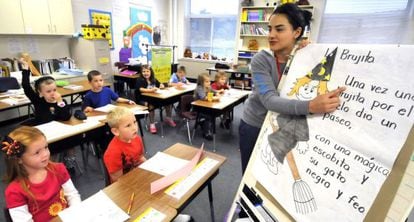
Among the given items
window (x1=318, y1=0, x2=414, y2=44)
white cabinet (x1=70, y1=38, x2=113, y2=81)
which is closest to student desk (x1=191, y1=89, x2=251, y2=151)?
white cabinet (x1=70, y1=38, x2=113, y2=81)

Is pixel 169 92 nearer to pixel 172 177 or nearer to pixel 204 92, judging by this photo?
pixel 204 92

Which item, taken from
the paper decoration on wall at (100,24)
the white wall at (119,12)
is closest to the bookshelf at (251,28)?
the white wall at (119,12)

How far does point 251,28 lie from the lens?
622 centimetres

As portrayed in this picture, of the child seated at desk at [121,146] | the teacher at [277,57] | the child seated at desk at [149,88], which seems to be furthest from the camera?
the child seated at desk at [149,88]

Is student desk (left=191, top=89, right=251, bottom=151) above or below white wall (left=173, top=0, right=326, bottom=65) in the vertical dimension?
below

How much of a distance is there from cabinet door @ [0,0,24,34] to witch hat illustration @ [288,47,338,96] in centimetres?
472

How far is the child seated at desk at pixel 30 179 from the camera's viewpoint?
111 cm

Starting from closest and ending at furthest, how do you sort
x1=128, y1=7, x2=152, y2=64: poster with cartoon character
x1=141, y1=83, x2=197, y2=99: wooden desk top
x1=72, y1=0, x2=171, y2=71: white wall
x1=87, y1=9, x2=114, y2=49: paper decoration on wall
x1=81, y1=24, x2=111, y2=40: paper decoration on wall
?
1. x1=141, y1=83, x2=197, y2=99: wooden desk top
2. x1=81, y1=24, x2=111, y2=40: paper decoration on wall
3. x1=87, y1=9, x2=114, y2=49: paper decoration on wall
4. x1=72, y1=0, x2=171, y2=71: white wall
5. x1=128, y1=7, x2=152, y2=64: poster with cartoon character

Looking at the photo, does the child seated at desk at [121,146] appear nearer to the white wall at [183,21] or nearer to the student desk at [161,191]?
the student desk at [161,191]

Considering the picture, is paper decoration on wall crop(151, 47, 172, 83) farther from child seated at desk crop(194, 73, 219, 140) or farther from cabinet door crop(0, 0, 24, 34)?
cabinet door crop(0, 0, 24, 34)

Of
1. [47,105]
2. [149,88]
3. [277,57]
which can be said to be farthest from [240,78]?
[277,57]

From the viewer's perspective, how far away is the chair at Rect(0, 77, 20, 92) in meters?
3.22

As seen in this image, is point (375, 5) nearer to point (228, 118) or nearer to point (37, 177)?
point (228, 118)

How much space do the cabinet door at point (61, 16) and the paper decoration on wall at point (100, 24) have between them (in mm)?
365
